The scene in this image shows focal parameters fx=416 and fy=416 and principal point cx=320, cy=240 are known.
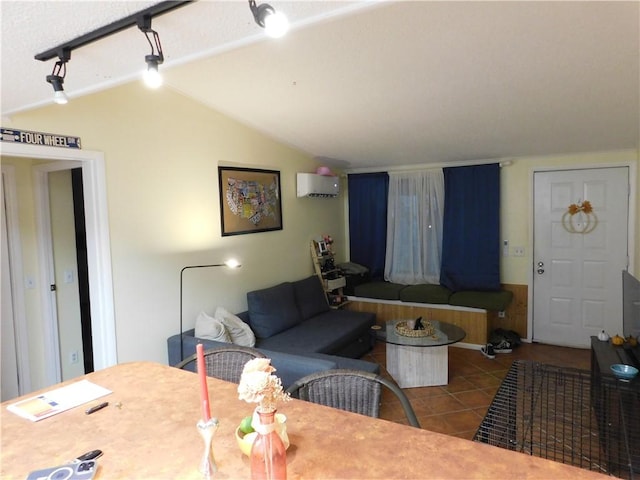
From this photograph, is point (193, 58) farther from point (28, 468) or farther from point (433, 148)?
point (433, 148)

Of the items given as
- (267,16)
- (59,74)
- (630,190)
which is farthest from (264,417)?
(630,190)

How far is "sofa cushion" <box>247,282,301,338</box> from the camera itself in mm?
3947

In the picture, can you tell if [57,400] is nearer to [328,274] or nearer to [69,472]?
[69,472]

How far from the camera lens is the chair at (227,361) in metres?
2.01

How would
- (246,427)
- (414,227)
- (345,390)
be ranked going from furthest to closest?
(414,227) → (345,390) → (246,427)

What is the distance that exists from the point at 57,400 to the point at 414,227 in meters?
4.48

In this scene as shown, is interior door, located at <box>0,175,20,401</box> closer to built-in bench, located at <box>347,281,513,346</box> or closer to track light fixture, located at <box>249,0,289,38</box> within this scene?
track light fixture, located at <box>249,0,289,38</box>

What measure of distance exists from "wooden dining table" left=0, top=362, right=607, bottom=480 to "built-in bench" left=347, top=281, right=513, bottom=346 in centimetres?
359

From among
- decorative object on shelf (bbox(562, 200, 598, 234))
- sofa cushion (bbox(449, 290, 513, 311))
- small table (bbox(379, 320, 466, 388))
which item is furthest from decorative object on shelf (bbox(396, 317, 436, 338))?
decorative object on shelf (bbox(562, 200, 598, 234))

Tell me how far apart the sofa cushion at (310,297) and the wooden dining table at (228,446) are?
285 cm

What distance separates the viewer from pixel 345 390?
5.54ft

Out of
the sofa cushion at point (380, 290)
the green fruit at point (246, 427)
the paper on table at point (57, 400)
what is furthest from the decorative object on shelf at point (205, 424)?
the sofa cushion at point (380, 290)

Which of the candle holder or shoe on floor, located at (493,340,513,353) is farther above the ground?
the candle holder

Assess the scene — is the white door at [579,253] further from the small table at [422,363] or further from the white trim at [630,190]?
the small table at [422,363]
